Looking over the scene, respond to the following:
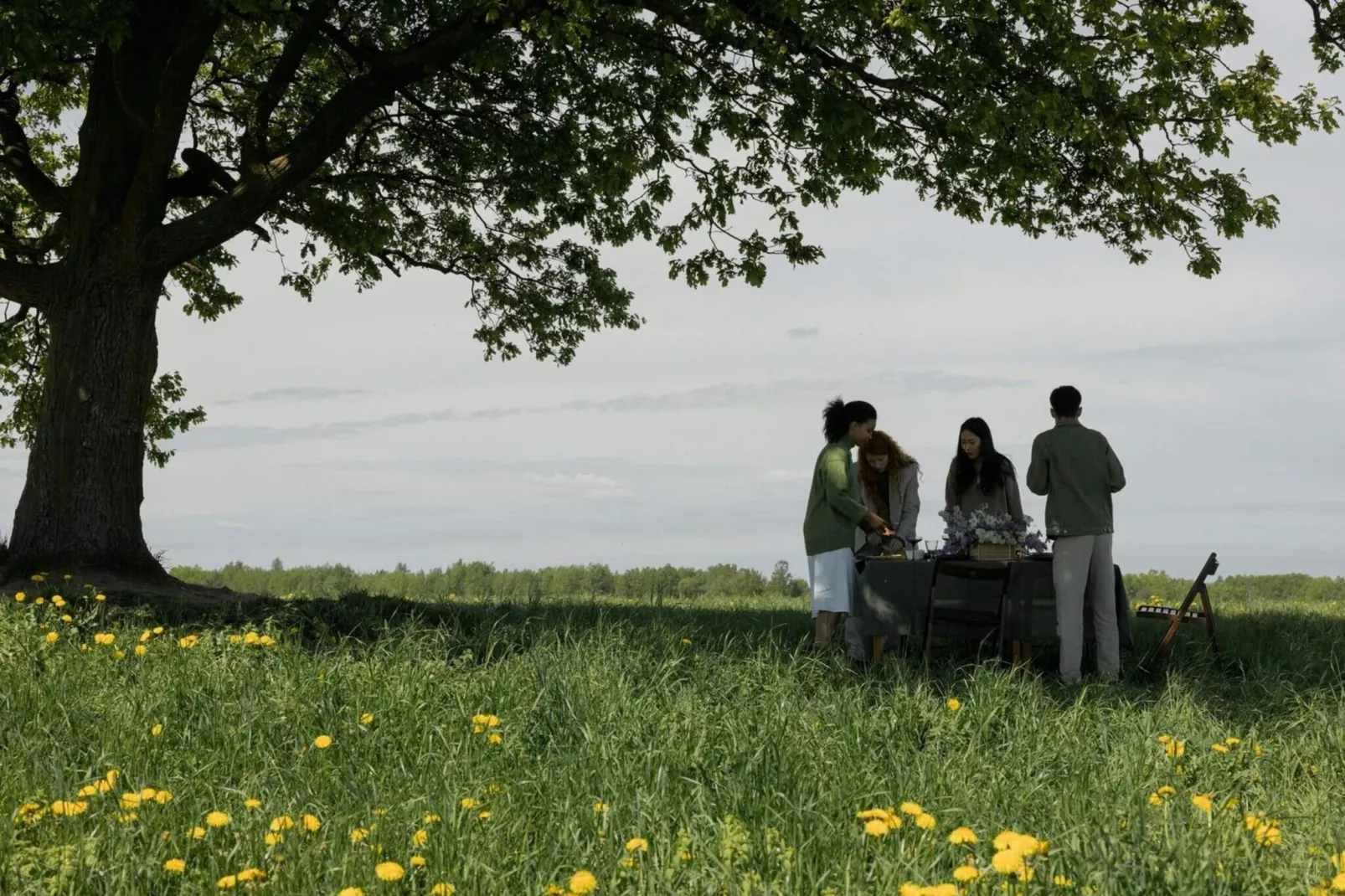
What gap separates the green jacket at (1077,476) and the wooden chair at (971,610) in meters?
0.63

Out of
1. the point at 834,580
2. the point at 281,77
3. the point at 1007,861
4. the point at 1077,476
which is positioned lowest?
the point at 1007,861

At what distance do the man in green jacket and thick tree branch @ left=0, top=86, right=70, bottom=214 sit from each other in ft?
38.1

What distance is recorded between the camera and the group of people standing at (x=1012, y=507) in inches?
395

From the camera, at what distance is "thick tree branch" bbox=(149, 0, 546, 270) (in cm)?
1368

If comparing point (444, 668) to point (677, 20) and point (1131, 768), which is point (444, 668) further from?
point (677, 20)

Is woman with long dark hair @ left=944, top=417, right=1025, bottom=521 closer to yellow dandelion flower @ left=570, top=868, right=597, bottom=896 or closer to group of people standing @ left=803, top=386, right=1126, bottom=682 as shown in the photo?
group of people standing @ left=803, top=386, right=1126, bottom=682

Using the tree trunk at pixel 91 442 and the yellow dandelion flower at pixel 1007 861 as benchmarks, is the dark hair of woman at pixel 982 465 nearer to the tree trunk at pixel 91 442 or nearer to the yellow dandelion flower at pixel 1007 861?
the yellow dandelion flower at pixel 1007 861

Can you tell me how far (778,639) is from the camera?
33.9ft

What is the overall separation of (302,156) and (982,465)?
8105mm

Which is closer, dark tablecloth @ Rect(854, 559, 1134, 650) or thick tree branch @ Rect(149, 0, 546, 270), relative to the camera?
dark tablecloth @ Rect(854, 559, 1134, 650)

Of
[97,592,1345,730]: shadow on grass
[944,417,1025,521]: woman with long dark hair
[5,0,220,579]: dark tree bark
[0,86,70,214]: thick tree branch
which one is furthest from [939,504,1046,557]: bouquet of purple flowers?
[0,86,70,214]: thick tree branch

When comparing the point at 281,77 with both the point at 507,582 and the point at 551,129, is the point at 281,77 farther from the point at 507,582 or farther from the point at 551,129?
the point at 507,582

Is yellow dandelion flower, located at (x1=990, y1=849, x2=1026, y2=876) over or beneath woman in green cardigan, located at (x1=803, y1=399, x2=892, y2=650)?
beneath

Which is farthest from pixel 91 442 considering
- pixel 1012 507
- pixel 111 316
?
pixel 1012 507
